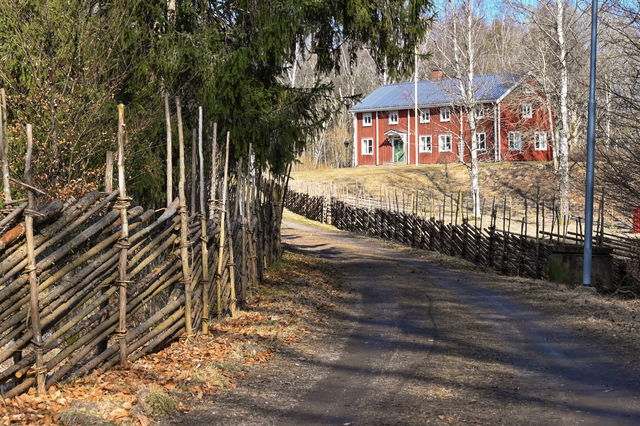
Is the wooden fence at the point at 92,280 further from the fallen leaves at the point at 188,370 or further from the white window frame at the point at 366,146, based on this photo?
the white window frame at the point at 366,146

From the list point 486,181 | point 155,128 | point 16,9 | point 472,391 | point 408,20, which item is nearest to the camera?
point 472,391

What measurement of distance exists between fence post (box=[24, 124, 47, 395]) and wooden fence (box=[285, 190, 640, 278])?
13963mm

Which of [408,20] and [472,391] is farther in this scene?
[408,20]

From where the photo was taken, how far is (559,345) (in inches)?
366

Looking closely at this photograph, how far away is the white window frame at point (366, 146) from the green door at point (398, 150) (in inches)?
91.1

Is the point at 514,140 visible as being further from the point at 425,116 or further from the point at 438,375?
the point at 438,375

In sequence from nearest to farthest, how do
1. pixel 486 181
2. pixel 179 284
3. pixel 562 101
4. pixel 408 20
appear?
1. pixel 179 284
2. pixel 408 20
3. pixel 562 101
4. pixel 486 181

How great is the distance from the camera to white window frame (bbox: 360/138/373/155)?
199 ft

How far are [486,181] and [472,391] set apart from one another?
41.4 metres

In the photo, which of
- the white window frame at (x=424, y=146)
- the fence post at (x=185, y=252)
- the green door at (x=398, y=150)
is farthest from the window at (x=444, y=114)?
the fence post at (x=185, y=252)

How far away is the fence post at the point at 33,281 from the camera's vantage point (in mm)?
5930

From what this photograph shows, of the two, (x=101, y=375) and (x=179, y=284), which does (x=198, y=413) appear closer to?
(x=101, y=375)

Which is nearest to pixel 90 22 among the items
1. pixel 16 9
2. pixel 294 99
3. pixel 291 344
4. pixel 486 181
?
pixel 16 9

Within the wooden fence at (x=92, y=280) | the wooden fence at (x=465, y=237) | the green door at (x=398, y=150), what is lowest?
the wooden fence at (x=465, y=237)
